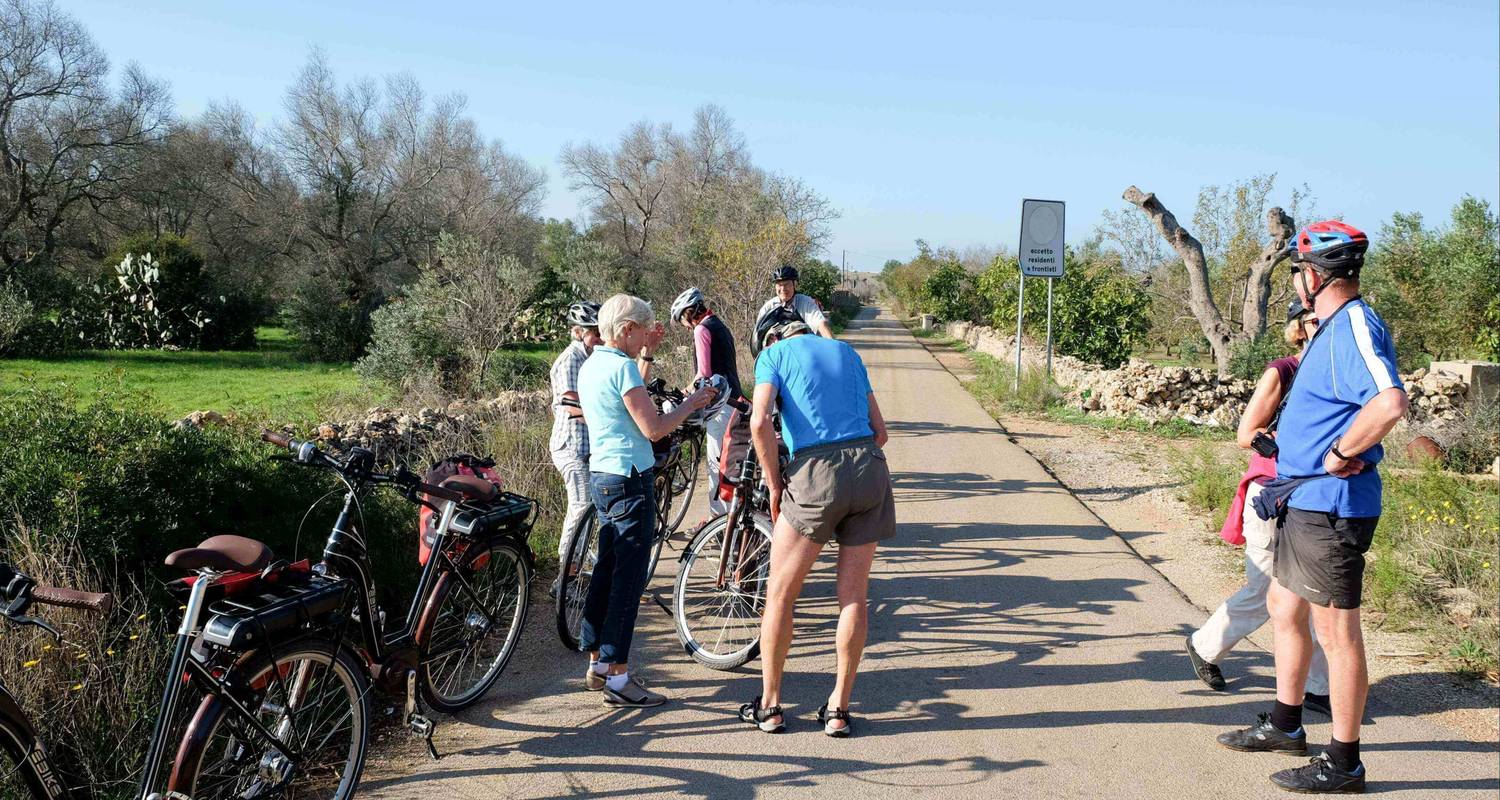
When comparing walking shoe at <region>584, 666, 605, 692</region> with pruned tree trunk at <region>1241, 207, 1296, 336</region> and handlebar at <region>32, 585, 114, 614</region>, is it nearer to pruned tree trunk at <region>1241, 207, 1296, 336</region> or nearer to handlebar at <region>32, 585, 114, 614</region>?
handlebar at <region>32, 585, 114, 614</region>

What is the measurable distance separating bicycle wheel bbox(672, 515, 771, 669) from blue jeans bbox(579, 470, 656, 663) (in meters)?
0.49

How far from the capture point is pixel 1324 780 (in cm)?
364

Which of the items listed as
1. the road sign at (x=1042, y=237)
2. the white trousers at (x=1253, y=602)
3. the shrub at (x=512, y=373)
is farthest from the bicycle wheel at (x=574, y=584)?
the road sign at (x=1042, y=237)

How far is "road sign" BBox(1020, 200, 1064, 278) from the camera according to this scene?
17344 millimetres

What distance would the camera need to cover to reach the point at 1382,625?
5660mm

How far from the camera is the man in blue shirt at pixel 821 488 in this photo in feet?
12.9

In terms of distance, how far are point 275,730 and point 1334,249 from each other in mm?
4310

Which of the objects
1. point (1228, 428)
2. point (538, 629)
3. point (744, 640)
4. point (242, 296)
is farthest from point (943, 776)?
point (242, 296)

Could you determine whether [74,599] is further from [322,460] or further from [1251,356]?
[1251,356]

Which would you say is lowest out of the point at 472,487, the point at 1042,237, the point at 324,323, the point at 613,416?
the point at 472,487

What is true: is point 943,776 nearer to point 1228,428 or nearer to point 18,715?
point 18,715

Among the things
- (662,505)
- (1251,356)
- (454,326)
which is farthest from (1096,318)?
(662,505)

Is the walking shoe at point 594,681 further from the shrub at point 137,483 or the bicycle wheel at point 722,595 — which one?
the shrub at point 137,483

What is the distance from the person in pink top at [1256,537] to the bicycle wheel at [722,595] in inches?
86.6
